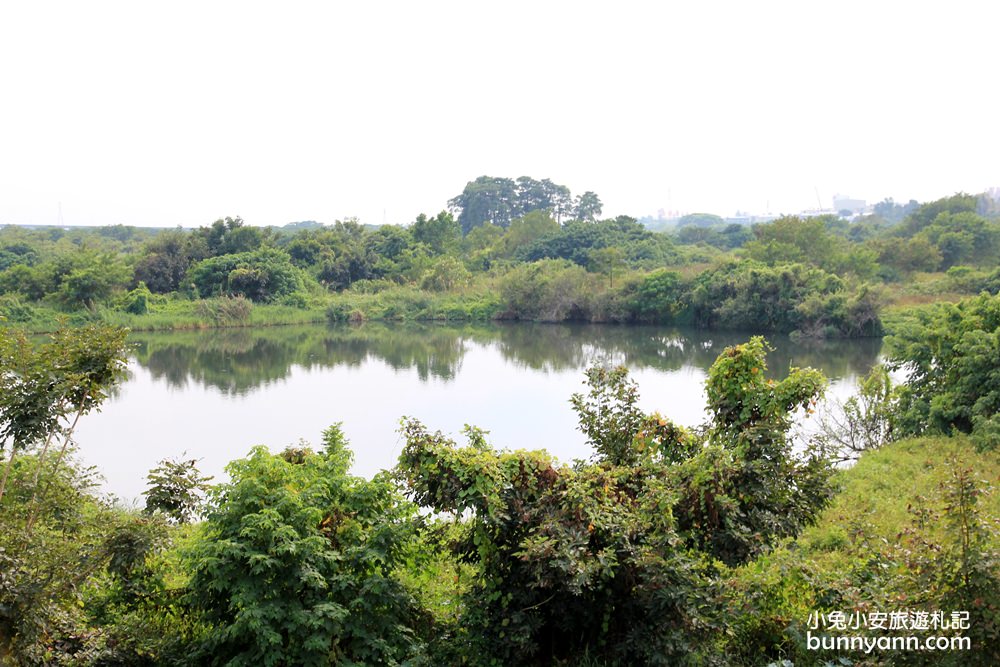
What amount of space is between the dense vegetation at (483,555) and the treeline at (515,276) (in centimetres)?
2157

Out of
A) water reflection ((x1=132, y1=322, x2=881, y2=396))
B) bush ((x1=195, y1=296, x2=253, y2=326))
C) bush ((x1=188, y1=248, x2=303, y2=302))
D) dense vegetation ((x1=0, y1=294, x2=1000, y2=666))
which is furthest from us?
bush ((x1=188, y1=248, x2=303, y2=302))

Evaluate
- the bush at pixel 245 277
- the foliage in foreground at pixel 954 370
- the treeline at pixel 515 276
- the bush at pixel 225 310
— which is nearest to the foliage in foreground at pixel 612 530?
the foliage in foreground at pixel 954 370

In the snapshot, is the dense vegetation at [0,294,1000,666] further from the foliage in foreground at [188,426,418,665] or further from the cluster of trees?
the cluster of trees

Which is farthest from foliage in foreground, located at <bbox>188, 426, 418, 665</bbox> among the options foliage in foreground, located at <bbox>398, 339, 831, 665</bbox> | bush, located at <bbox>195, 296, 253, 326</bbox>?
bush, located at <bbox>195, 296, 253, 326</bbox>

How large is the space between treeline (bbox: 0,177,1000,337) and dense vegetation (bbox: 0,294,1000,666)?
70.8ft

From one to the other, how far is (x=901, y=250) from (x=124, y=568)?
3390 cm

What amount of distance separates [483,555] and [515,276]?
93.0 ft

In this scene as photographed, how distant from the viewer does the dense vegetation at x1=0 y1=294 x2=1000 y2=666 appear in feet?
10.6

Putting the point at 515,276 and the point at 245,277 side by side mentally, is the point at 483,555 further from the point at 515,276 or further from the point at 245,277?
the point at 245,277

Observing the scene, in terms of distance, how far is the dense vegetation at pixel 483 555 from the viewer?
3.23m

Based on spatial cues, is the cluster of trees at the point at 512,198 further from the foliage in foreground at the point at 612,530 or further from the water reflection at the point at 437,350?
the foliage in foreground at the point at 612,530

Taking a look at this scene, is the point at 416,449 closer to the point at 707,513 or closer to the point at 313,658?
the point at 313,658

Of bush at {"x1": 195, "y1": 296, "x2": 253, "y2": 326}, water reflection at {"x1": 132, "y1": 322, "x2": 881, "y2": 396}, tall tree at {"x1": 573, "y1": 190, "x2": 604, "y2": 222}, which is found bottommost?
water reflection at {"x1": 132, "y1": 322, "x2": 881, "y2": 396}

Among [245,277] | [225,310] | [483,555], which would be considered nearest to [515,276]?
[245,277]
